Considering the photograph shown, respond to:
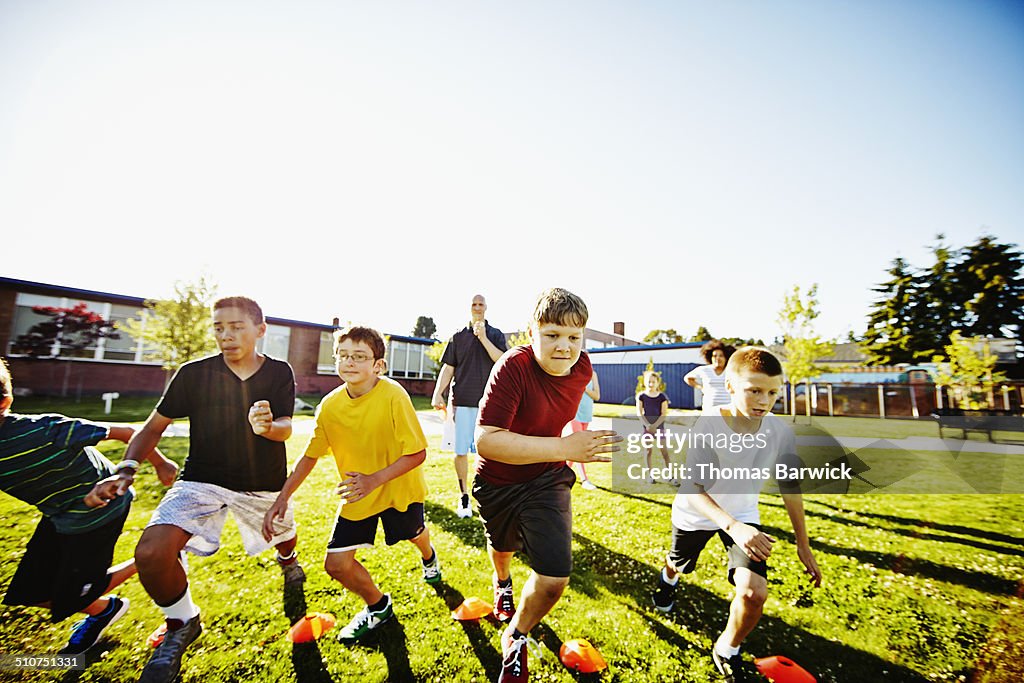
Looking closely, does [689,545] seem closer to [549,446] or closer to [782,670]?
[782,670]

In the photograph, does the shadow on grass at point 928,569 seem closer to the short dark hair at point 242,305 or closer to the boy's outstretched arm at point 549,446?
the boy's outstretched arm at point 549,446

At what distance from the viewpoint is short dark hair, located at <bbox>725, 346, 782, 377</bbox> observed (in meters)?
2.88

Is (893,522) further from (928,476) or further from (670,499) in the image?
(928,476)

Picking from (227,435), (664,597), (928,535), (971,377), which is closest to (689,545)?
(664,597)

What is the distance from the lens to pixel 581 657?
262cm

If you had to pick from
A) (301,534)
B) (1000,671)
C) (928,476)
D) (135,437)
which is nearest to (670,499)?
(1000,671)

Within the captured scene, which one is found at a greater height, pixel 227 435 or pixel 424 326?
pixel 424 326

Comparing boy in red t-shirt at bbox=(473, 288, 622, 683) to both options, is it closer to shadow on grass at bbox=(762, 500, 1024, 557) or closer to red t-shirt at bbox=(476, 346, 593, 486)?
red t-shirt at bbox=(476, 346, 593, 486)

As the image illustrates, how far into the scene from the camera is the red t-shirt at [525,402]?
2.42 meters

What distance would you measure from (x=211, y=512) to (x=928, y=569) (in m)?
6.91

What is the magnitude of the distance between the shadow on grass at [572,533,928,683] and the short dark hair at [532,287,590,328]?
2.46 m

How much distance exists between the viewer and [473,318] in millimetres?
5477

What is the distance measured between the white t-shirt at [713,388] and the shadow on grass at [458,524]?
3.82 meters

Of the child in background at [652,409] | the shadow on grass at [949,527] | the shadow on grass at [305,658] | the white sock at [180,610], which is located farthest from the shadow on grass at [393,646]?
the shadow on grass at [949,527]
